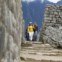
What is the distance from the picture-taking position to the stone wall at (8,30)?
3064mm

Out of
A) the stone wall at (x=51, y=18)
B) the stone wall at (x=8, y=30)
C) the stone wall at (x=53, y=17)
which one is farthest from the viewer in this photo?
the stone wall at (x=53, y=17)

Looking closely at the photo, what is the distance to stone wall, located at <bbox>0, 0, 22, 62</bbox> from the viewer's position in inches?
121

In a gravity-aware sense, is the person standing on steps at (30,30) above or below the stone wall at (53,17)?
below

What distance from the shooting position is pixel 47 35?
11.8m

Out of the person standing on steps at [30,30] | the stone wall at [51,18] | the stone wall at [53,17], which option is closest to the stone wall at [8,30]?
the stone wall at [51,18]

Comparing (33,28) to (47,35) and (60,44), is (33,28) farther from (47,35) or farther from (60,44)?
(60,44)

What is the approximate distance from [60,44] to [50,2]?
Answer: 4610 mm

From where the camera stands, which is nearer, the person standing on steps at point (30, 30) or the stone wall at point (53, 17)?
the stone wall at point (53, 17)

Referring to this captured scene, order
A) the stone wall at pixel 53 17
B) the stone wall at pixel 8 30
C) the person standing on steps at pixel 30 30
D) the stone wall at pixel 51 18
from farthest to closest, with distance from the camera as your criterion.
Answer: the person standing on steps at pixel 30 30, the stone wall at pixel 53 17, the stone wall at pixel 51 18, the stone wall at pixel 8 30

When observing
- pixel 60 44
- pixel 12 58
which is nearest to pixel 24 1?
pixel 60 44

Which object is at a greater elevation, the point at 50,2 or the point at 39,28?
the point at 50,2

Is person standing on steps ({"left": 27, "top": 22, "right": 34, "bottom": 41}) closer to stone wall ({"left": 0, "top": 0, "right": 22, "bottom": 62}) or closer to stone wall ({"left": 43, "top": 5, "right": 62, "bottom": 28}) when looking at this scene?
stone wall ({"left": 43, "top": 5, "right": 62, "bottom": 28})

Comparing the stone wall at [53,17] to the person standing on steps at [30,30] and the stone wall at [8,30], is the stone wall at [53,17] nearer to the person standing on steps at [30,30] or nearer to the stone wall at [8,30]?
the person standing on steps at [30,30]

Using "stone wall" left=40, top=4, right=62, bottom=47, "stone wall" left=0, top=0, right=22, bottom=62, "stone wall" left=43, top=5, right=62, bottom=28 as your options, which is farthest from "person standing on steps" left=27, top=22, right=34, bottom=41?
"stone wall" left=0, top=0, right=22, bottom=62
